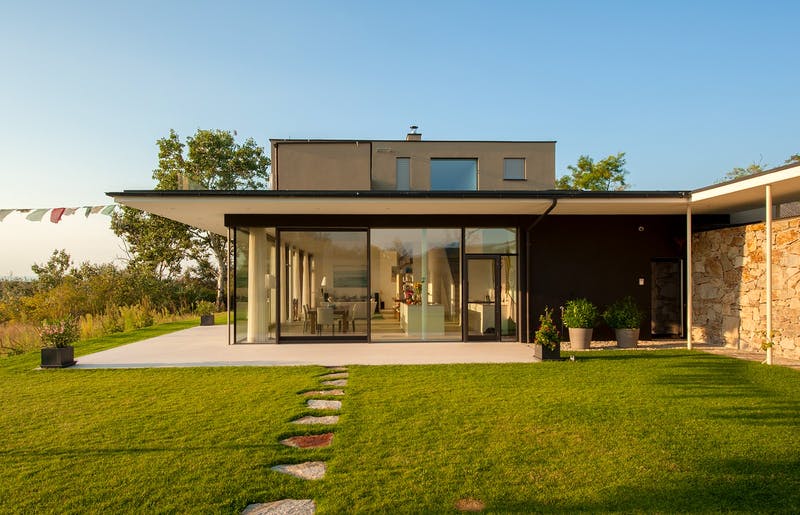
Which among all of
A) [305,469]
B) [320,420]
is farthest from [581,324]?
[305,469]

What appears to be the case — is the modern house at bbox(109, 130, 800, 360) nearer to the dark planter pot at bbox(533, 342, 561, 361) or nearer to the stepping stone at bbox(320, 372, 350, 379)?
the dark planter pot at bbox(533, 342, 561, 361)

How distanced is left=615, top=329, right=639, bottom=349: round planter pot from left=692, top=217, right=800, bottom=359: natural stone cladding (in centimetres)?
184

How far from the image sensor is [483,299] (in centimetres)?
1109

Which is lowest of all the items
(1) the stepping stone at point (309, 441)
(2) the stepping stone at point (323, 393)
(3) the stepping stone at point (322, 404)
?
(2) the stepping stone at point (323, 393)

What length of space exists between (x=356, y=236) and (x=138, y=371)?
491cm

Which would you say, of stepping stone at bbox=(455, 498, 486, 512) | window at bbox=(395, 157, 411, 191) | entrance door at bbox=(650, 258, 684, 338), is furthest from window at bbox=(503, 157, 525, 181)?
stepping stone at bbox=(455, 498, 486, 512)

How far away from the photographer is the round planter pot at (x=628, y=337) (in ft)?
32.7

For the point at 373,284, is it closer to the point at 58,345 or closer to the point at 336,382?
the point at 336,382

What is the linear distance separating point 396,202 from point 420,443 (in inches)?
225

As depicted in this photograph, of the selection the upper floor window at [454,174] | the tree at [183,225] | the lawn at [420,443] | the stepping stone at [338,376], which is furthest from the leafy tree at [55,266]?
the stepping stone at [338,376]

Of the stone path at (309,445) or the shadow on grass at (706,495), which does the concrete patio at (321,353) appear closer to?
the stone path at (309,445)

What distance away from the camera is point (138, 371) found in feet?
24.8

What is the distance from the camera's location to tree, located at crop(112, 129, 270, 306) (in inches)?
973

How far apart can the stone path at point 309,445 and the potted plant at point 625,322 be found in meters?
5.60
